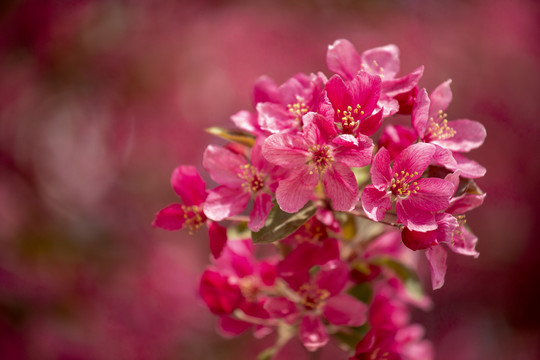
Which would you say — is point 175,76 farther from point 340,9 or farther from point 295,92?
point 295,92

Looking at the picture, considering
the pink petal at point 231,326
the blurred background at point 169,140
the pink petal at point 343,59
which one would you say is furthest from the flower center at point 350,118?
the blurred background at point 169,140

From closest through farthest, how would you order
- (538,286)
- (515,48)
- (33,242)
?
(33,242) < (538,286) < (515,48)

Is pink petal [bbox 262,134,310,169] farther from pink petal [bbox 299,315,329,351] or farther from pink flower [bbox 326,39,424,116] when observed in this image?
pink petal [bbox 299,315,329,351]

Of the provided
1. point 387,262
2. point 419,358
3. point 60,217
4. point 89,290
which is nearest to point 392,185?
point 387,262

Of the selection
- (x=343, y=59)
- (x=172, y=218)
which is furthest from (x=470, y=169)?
(x=172, y=218)

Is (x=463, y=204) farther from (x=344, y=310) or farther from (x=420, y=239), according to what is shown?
(x=344, y=310)
